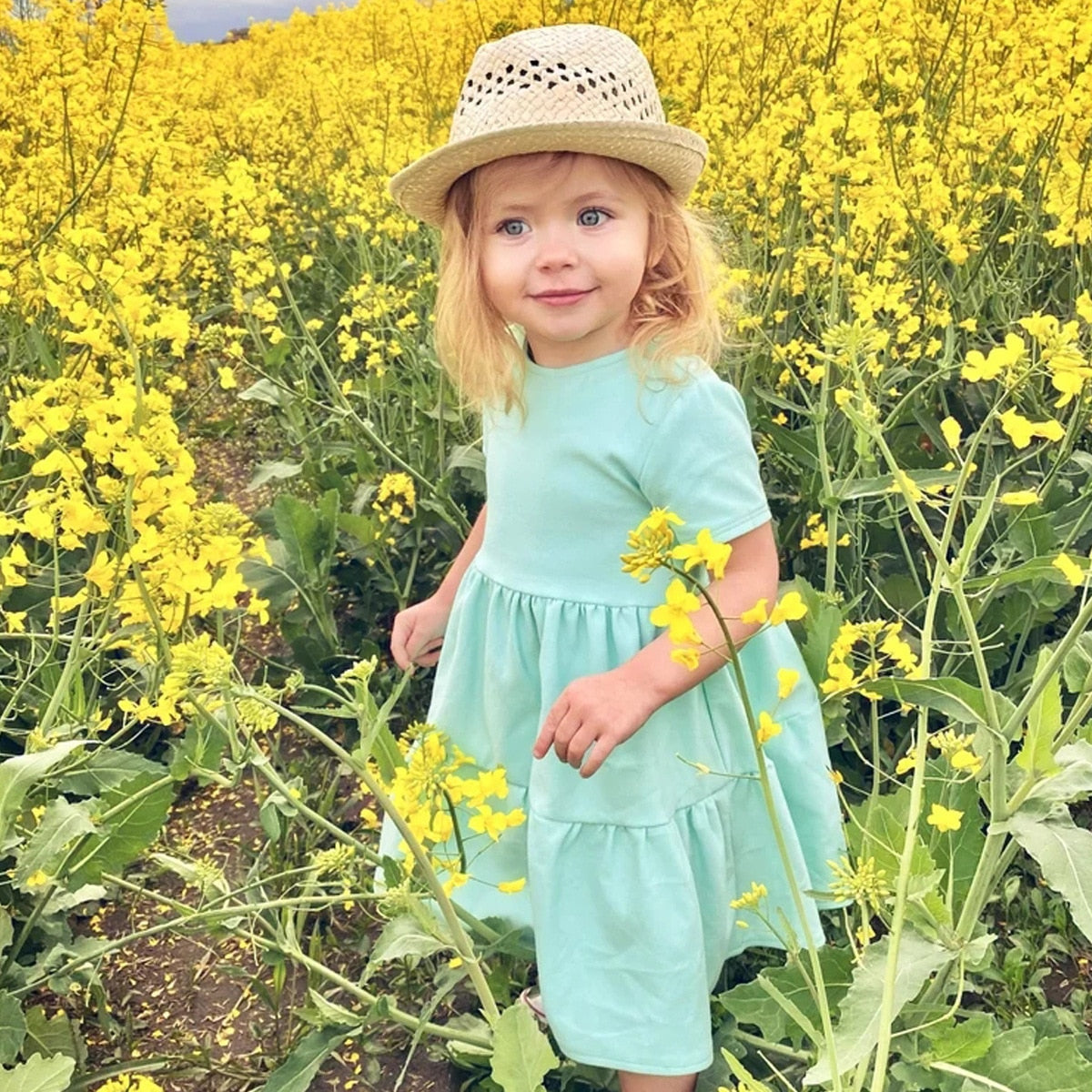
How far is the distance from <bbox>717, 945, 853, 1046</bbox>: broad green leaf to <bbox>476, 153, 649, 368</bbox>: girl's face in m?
0.78

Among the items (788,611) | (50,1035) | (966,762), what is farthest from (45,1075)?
(966,762)

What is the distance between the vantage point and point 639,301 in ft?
4.57

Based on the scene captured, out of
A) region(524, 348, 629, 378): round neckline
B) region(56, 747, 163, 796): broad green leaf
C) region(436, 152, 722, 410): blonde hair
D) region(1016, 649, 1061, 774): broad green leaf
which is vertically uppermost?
region(436, 152, 722, 410): blonde hair

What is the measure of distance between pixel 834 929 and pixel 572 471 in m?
0.89

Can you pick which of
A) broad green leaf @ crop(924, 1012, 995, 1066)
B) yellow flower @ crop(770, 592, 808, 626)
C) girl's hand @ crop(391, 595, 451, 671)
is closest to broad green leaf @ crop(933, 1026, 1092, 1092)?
broad green leaf @ crop(924, 1012, 995, 1066)

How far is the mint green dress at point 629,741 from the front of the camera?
1.33 m

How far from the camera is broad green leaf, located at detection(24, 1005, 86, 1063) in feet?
5.13

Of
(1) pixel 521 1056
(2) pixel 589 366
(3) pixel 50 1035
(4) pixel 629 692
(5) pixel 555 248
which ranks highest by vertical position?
(5) pixel 555 248

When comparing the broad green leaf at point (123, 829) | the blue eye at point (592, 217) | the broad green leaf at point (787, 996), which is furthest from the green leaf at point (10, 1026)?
the blue eye at point (592, 217)

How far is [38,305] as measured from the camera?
2242 millimetres

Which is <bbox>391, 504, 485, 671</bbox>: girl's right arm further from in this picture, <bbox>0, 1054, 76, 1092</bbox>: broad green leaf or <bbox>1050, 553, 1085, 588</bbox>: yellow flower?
<bbox>1050, 553, 1085, 588</bbox>: yellow flower

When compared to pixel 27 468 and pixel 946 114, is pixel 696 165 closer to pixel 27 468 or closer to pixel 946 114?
pixel 946 114

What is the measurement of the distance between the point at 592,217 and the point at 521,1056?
0.91 metres

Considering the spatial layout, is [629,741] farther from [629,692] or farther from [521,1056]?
[521,1056]
